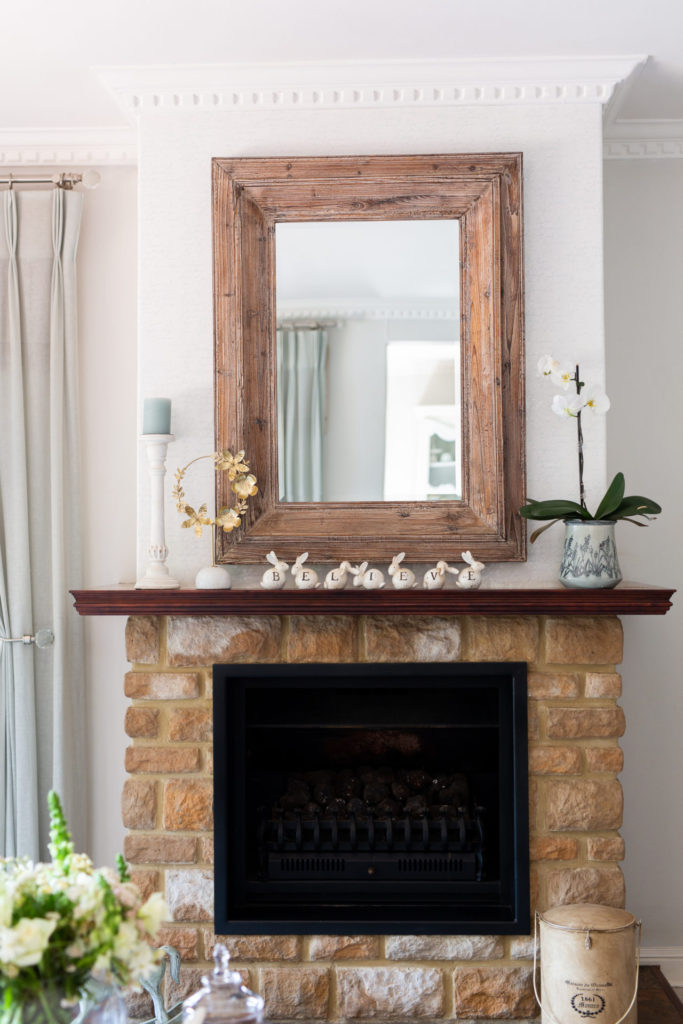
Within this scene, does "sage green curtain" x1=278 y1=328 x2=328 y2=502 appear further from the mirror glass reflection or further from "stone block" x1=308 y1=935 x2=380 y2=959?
"stone block" x1=308 y1=935 x2=380 y2=959

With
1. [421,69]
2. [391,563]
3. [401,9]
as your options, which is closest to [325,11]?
[401,9]

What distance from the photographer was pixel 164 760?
2.58 m

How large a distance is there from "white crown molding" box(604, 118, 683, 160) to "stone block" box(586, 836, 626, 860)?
7.12 ft

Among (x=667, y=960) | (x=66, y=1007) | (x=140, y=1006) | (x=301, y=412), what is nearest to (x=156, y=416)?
(x=301, y=412)

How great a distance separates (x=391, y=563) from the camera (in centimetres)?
259

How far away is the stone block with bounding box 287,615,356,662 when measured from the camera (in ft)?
8.44

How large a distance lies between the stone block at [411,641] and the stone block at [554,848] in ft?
1.85

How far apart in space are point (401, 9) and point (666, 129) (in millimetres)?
1130

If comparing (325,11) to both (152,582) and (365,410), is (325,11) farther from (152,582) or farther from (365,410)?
(152,582)

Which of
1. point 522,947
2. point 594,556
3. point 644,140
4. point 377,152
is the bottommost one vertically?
point 522,947

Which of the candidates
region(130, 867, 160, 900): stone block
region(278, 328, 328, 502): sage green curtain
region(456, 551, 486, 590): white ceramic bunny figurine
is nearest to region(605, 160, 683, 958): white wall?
region(456, 551, 486, 590): white ceramic bunny figurine

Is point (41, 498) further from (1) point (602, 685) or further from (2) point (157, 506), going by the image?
(1) point (602, 685)

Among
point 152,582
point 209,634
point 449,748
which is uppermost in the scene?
point 152,582

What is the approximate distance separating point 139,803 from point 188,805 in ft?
0.46
